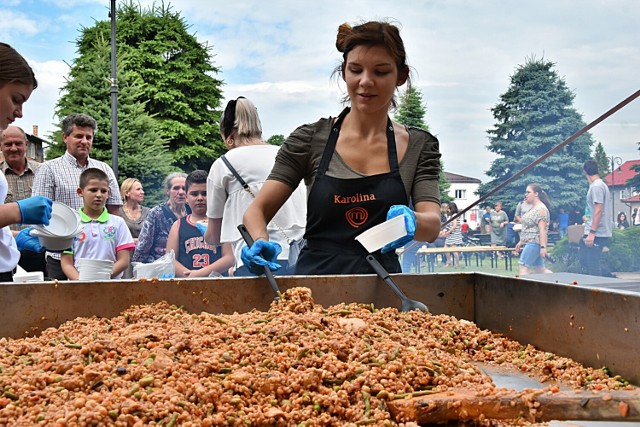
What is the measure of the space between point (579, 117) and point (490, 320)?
1810cm

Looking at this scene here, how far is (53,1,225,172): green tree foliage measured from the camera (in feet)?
89.9

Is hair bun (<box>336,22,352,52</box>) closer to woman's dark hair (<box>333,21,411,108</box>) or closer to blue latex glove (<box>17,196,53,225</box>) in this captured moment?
woman's dark hair (<box>333,21,411,108</box>)

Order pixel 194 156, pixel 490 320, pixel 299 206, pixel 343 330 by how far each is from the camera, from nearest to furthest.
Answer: pixel 343 330 → pixel 490 320 → pixel 299 206 → pixel 194 156

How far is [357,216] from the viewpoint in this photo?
2.71 metres

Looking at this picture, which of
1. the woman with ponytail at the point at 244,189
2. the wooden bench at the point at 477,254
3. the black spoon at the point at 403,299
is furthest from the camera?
the wooden bench at the point at 477,254

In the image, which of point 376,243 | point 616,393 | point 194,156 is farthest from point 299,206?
point 194,156

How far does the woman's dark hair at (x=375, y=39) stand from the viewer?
9.02 feet

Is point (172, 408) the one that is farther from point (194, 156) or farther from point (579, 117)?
point (194, 156)

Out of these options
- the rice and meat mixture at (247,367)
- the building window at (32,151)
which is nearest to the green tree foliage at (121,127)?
the rice and meat mixture at (247,367)

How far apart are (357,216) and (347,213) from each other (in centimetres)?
4

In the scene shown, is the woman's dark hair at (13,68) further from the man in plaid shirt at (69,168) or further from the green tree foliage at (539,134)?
the green tree foliage at (539,134)

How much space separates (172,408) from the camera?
4.51 feet

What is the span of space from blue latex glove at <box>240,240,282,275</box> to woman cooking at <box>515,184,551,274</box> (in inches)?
281

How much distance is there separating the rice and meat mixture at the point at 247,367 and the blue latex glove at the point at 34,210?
108 centimetres
